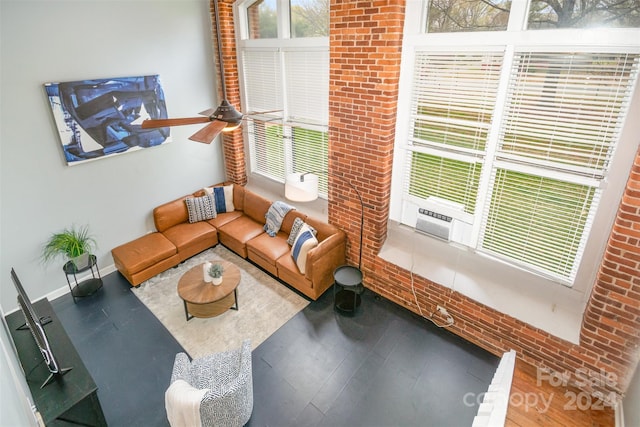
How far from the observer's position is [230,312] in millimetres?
4398

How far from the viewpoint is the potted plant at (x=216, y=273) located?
4203 mm

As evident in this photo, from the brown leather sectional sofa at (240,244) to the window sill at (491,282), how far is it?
0.80 m

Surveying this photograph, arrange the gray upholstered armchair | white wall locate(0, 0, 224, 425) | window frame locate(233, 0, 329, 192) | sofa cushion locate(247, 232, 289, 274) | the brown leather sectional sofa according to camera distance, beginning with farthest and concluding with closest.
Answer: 1. sofa cushion locate(247, 232, 289, 274)
2. window frame locate(233, 0, 329, 192)
3. the brown leather sectional sofa
4. white wall locate(0, 0, 224, 425)
5. the gray upholstered armchair

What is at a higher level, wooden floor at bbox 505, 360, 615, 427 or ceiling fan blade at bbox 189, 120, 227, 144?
ceiling fan blade at bbox 189, 120, 227, 144

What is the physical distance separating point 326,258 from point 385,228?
2.78ft

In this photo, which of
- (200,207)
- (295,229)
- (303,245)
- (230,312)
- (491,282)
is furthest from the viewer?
(200,207)

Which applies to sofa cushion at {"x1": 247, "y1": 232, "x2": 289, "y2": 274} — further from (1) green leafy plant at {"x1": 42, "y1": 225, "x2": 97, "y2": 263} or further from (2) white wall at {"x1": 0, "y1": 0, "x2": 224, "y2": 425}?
(1) green leafy plant at {"x1": 42, "y1": 225, "x2": 97, "y2": 263}

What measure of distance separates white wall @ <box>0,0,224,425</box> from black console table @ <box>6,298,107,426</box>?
5.20 feet

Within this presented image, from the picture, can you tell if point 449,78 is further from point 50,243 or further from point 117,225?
point 50,243

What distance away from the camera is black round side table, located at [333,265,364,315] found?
14.0ft

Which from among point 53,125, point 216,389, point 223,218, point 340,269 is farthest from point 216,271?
point 53,125

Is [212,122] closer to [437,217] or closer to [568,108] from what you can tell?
[437,217]

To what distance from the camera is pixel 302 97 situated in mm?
4969

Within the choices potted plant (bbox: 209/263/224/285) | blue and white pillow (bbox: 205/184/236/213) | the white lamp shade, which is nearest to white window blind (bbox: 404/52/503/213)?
the white lamp shade
